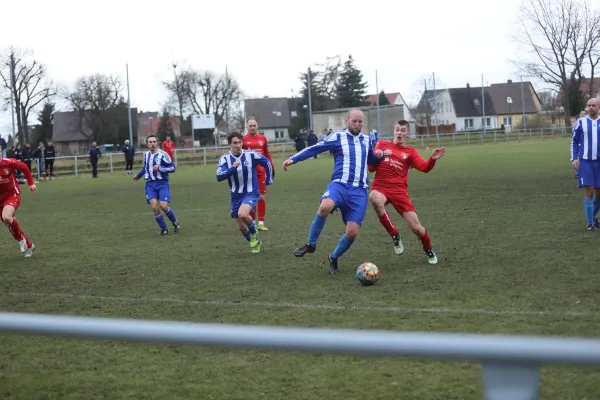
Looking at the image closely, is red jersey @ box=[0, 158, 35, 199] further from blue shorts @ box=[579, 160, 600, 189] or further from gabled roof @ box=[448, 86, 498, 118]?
gabled roof @ box=[448, 86, 498, 118]

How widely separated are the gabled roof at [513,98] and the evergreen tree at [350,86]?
26.8 meters

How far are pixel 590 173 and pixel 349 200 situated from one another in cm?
432

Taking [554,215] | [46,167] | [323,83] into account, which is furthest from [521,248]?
[323,83]

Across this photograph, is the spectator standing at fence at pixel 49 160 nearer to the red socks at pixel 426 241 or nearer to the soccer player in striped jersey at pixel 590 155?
the soccer player in striped jersey at pixel 590 155

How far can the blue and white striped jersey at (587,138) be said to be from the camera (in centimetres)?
1108

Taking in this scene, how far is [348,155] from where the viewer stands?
9.13 metres

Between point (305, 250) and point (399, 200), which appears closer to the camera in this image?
point (305, 250)

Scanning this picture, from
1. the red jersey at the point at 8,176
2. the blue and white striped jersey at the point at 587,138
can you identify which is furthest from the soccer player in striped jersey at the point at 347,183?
the red jersey at the point at 8,176

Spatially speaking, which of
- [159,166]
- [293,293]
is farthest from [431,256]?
[159,166]

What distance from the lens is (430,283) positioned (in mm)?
8148

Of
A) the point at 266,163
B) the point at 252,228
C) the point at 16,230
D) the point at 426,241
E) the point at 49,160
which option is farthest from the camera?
the point at 49,160

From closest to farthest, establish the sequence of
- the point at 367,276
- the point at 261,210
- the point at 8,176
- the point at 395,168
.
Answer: the point at 367,276
the point at 395,168
the point at 8,176
the point at 261,210

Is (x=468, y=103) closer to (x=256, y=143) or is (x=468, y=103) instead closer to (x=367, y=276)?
(x=256, y=143)

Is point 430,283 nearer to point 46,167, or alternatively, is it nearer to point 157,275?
point 157,275
